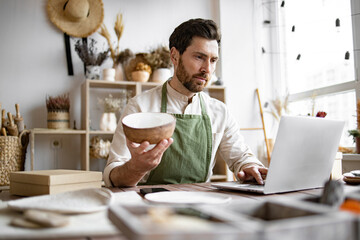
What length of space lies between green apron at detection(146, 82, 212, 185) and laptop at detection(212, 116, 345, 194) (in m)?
0.59

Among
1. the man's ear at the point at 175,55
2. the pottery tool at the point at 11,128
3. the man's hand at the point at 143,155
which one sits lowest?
the man's hand at the point at 143,155

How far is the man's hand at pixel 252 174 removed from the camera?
1.42 metres

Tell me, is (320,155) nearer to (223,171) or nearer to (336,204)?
(336,204)

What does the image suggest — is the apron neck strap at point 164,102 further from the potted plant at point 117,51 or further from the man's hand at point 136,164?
the potted plant at point 117,51

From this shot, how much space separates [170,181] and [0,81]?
7.17ft

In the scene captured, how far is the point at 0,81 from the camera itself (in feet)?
10.4

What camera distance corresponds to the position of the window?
3.11 m

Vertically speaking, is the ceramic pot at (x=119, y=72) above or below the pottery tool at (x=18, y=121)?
above

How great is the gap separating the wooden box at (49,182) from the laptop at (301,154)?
505mm

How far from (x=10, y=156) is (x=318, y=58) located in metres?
3.04

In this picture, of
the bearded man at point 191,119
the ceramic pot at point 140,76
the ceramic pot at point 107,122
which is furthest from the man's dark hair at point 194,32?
the ceramic pot at point 107,122

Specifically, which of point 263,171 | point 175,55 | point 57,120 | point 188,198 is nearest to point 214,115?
point 175,55

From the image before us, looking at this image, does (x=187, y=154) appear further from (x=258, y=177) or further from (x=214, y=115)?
(x=258, y=177)

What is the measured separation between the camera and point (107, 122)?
10.6 feet
